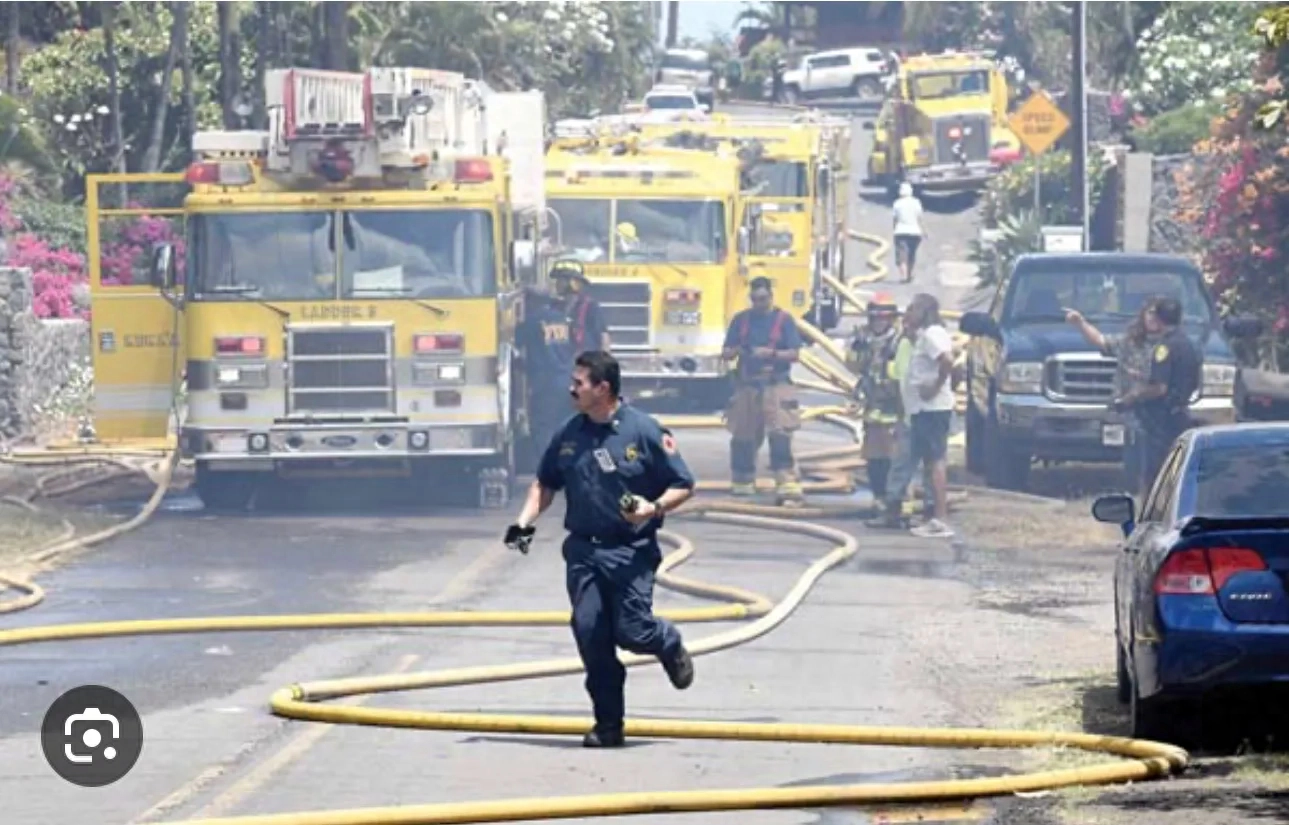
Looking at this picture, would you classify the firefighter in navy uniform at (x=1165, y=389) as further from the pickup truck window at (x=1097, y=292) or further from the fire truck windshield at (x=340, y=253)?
the fire truck windshield at (x=340, y=253)

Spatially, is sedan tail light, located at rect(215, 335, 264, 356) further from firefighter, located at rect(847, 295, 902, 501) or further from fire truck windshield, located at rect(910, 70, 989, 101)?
fire truck windshield, located at rect(910, 70, 989, 101)

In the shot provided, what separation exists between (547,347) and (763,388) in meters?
2.14

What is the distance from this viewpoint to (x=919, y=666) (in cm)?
1441

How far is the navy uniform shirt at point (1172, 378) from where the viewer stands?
21.3 metres

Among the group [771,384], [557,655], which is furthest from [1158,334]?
[557,655]

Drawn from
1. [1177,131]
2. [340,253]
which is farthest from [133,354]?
[1177,131]

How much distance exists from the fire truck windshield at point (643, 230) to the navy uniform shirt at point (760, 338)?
5788 millimetres

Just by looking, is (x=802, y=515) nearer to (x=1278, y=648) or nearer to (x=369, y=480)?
(x=369, y=480)

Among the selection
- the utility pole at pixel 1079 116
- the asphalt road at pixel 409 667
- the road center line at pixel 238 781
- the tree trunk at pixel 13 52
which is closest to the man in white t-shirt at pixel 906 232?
the utility pole at pixel 1079 116

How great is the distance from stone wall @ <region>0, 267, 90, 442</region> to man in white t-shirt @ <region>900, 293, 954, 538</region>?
31.5 ft

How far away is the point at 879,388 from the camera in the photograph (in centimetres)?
2228

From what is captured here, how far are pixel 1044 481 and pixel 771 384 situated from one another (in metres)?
3.04

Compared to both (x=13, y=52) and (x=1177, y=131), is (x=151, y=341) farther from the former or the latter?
(x=1177, y=131)

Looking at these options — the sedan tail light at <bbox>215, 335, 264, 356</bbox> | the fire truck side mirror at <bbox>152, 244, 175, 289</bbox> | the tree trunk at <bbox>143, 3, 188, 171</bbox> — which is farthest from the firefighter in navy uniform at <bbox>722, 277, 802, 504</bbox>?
the tree trunk at <bbox>143, 3, 188, 171</bbox>
